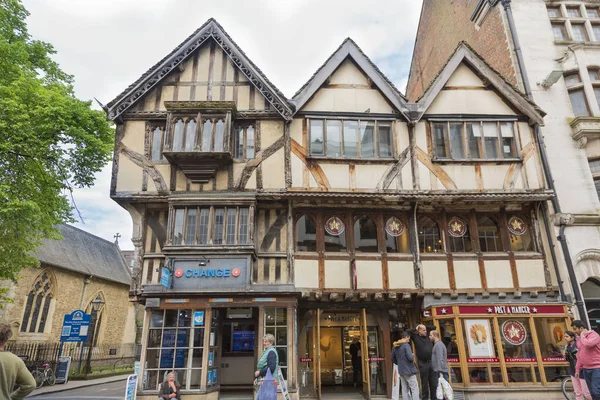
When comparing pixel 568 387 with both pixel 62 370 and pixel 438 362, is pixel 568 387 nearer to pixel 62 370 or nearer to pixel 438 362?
pixel 438 362

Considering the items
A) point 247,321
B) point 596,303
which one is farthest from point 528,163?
point 247,321

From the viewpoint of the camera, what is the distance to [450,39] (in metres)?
19.0

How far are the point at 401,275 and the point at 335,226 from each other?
258 cm

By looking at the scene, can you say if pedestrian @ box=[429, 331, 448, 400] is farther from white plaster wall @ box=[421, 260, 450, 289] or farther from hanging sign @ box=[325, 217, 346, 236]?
hanging sign @ box=[325, 217, 346, 236]

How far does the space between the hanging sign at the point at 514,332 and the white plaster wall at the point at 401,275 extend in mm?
2745

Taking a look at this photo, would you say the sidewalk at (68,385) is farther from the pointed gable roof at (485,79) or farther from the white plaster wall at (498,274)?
the pointed gable roof at (485,79)

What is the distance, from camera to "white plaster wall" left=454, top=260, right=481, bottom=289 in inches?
463

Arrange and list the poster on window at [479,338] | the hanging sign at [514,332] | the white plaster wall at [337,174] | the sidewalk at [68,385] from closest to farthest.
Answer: the poster on window at [479,338] → the hanging sign at [514,332] → the white plaster wall at [337,174] → the sidewalk at [68,385]

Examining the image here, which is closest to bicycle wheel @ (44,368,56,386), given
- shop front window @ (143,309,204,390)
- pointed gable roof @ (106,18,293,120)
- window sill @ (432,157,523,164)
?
shop front window @ (143,309,204,390)

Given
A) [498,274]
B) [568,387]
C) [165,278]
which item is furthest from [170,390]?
[568,387]

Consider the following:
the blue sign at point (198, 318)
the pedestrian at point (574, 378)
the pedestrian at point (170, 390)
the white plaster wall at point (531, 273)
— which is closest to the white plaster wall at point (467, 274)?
the white plaster wall at point (531, 273)

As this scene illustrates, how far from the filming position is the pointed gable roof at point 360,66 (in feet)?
41.4

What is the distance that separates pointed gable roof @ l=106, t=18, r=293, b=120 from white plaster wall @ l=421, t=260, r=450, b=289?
21.7ft

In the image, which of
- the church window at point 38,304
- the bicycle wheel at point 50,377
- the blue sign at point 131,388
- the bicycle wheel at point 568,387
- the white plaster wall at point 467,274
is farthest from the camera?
the church window at point 38,304
